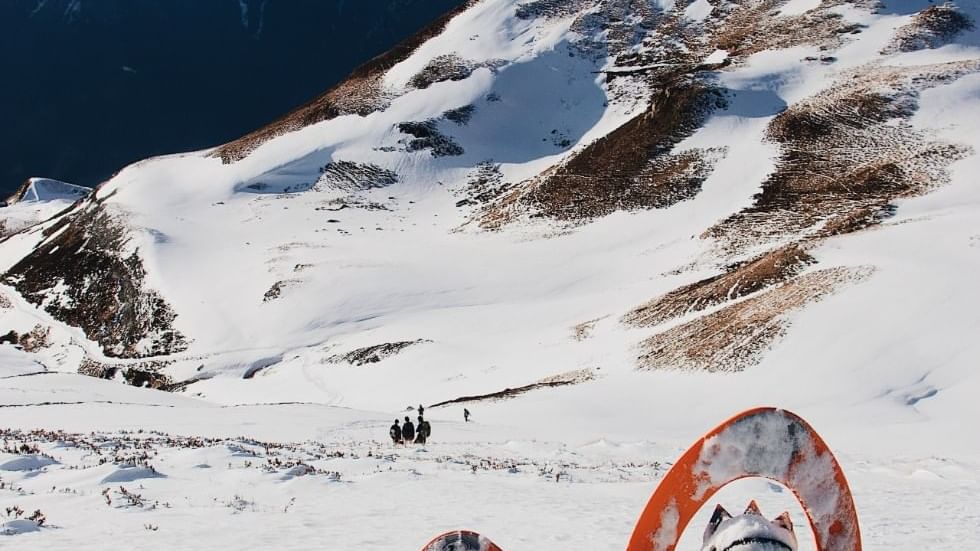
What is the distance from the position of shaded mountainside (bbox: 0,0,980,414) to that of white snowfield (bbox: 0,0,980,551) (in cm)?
36

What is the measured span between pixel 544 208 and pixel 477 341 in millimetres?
23762

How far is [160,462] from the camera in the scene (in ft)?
38.2

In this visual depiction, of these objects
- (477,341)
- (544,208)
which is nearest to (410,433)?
(477,341)

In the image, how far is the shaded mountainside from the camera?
37375 millimetres

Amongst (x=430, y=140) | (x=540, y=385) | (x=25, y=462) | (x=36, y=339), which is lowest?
(x=540, y=385)

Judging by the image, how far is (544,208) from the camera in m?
63.7

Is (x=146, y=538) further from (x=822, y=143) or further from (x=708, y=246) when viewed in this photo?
(x=822, y=143)

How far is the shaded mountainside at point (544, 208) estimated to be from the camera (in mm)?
37375

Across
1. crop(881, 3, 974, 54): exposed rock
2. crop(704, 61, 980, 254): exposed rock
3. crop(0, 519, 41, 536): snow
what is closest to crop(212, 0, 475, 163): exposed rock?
crop(704, 61, 980, 254): exposed rock

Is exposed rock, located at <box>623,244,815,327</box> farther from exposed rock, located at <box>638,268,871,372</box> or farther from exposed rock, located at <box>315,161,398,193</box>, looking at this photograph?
exposed rock, located at <box>315,161,398,193</box>

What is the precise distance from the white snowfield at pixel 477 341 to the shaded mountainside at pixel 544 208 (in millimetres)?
357

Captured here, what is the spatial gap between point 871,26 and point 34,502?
84.6 m

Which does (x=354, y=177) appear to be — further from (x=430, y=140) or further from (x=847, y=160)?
(x=847, y=160)

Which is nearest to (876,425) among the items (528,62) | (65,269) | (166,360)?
(166,360)
